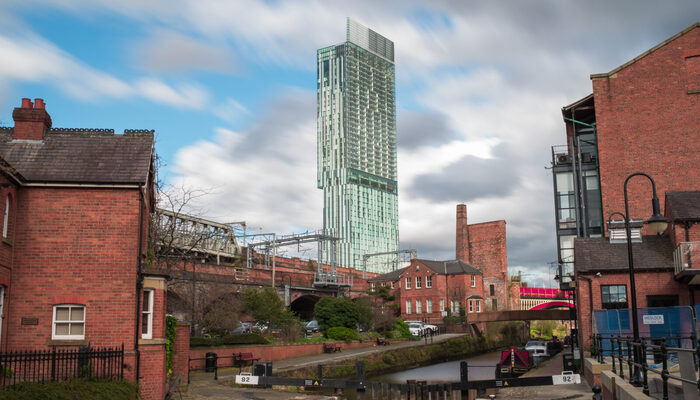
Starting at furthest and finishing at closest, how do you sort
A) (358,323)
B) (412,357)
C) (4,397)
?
1. (358,323)
2. (412,357)
3. (4,397)

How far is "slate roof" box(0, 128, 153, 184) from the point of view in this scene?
1781 centimetres

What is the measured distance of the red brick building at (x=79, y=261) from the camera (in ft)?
55.1

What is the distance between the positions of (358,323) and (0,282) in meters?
33.0

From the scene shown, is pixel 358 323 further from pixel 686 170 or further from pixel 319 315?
pixel 686 170

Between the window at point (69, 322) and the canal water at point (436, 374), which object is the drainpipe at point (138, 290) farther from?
the canal water at point (436, 374)

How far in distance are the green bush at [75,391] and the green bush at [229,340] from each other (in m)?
13.6

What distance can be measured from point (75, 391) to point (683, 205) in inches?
1092

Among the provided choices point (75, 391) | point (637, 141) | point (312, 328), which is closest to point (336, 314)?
point (312, 328)

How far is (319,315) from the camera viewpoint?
4419 cm

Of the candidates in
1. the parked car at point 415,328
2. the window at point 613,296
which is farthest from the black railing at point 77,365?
the parked car at point 415,328

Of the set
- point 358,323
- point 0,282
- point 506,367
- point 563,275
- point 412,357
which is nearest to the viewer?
point 0,282

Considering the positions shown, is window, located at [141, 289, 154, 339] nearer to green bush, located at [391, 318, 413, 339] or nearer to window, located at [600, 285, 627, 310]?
window, located at [600, 285, 627, 310]

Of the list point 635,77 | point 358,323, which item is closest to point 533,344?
point 358,323

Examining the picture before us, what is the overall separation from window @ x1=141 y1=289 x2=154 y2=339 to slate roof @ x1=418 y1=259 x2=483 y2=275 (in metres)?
54.4
